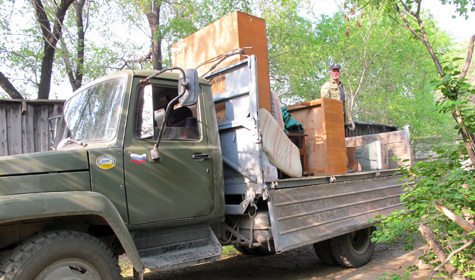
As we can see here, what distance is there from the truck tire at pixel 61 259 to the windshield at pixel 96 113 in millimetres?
980

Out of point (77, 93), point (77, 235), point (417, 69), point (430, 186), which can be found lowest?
point (77, 235)

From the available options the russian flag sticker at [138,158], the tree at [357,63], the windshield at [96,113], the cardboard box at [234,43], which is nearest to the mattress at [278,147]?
the cardboard box at [234,43]

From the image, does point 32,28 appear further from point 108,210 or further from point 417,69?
point 417,69

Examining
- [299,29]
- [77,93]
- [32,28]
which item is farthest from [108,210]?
[299,29]

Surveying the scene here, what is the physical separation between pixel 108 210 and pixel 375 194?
3.97 metres

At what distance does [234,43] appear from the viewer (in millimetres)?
4715

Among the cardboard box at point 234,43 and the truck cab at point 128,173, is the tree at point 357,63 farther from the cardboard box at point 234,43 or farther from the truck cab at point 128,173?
the truck cab at point 128,173

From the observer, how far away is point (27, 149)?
6188 millimetres

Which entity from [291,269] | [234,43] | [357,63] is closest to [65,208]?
[234,43]

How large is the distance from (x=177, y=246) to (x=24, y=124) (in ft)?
13.2

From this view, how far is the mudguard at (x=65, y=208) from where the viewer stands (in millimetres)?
2637

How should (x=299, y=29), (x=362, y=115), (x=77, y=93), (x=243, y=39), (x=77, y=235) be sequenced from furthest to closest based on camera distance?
(x=362, y=115), (x=299, y=29), (x=243, y=39), (x=77, y=93), (x=77, y=235)

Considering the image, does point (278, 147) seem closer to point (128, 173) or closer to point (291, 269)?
point (128, 173)

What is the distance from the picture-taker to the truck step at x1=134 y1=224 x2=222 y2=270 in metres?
3.46
